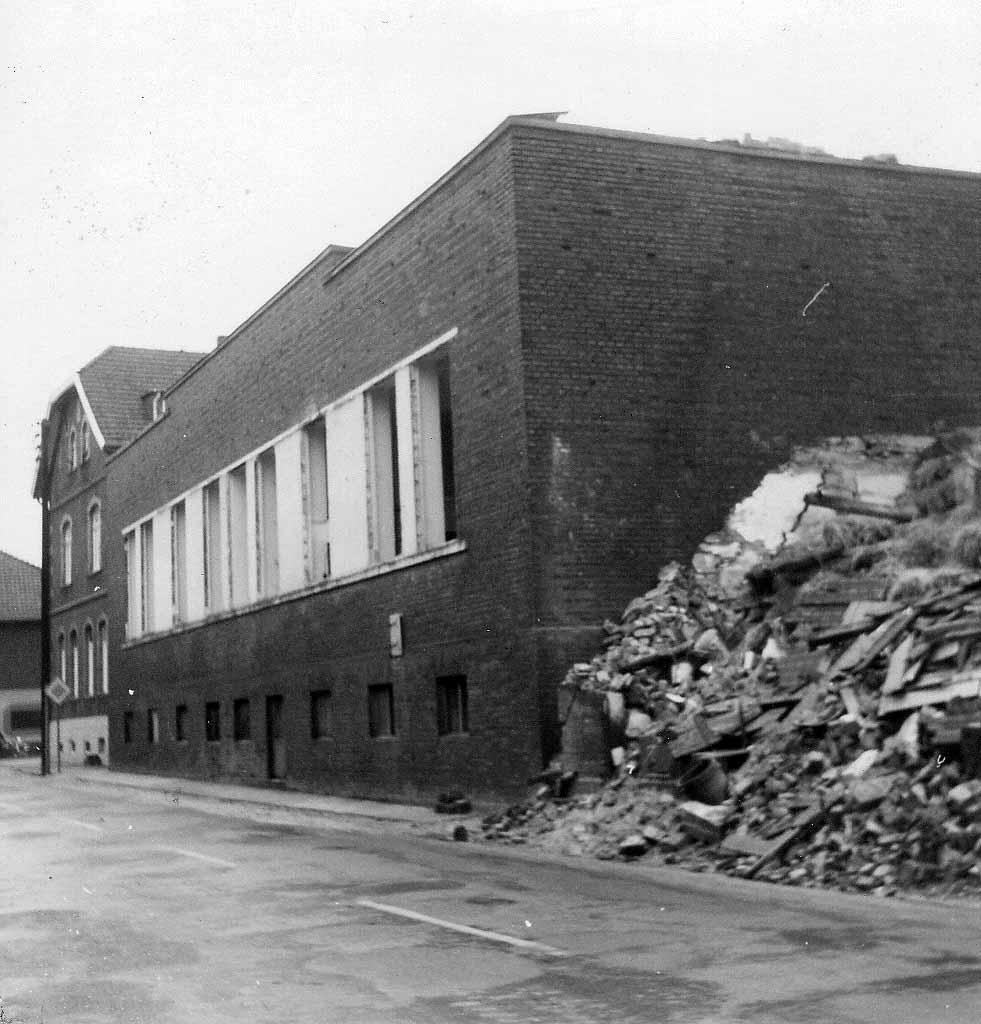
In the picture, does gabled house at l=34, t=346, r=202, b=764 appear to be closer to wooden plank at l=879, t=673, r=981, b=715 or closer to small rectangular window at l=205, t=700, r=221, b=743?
small rectangular window at l=205, t=700, r=221, b=743

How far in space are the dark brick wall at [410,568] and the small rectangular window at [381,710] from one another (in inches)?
5.8

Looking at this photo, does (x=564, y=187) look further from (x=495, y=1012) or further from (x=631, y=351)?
(x=495, y=1012)

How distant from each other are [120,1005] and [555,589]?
11.6 metres

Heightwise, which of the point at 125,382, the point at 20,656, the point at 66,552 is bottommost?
the point at 20,656

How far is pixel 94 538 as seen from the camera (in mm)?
50875

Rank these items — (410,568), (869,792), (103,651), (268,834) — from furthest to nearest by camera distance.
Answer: (103,651), (410,568), (268,834), (869,792)

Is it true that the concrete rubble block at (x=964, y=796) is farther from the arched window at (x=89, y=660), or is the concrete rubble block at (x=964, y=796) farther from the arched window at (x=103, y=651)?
the arched window at (x=89, y=660)

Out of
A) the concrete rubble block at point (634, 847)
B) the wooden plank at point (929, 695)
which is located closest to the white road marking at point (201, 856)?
the concrete rubble block at point (634, 847)

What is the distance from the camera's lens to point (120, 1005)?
24.7 feet

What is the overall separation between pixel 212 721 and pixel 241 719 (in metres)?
2.33

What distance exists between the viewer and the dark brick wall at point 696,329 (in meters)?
19.1

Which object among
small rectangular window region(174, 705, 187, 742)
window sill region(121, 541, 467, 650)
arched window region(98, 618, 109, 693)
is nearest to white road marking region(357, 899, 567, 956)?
window sill region(121, 541, 467, 650)

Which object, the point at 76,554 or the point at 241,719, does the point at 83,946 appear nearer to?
the point at 241,719

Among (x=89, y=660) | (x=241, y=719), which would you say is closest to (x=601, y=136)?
(x=241, y=719)
